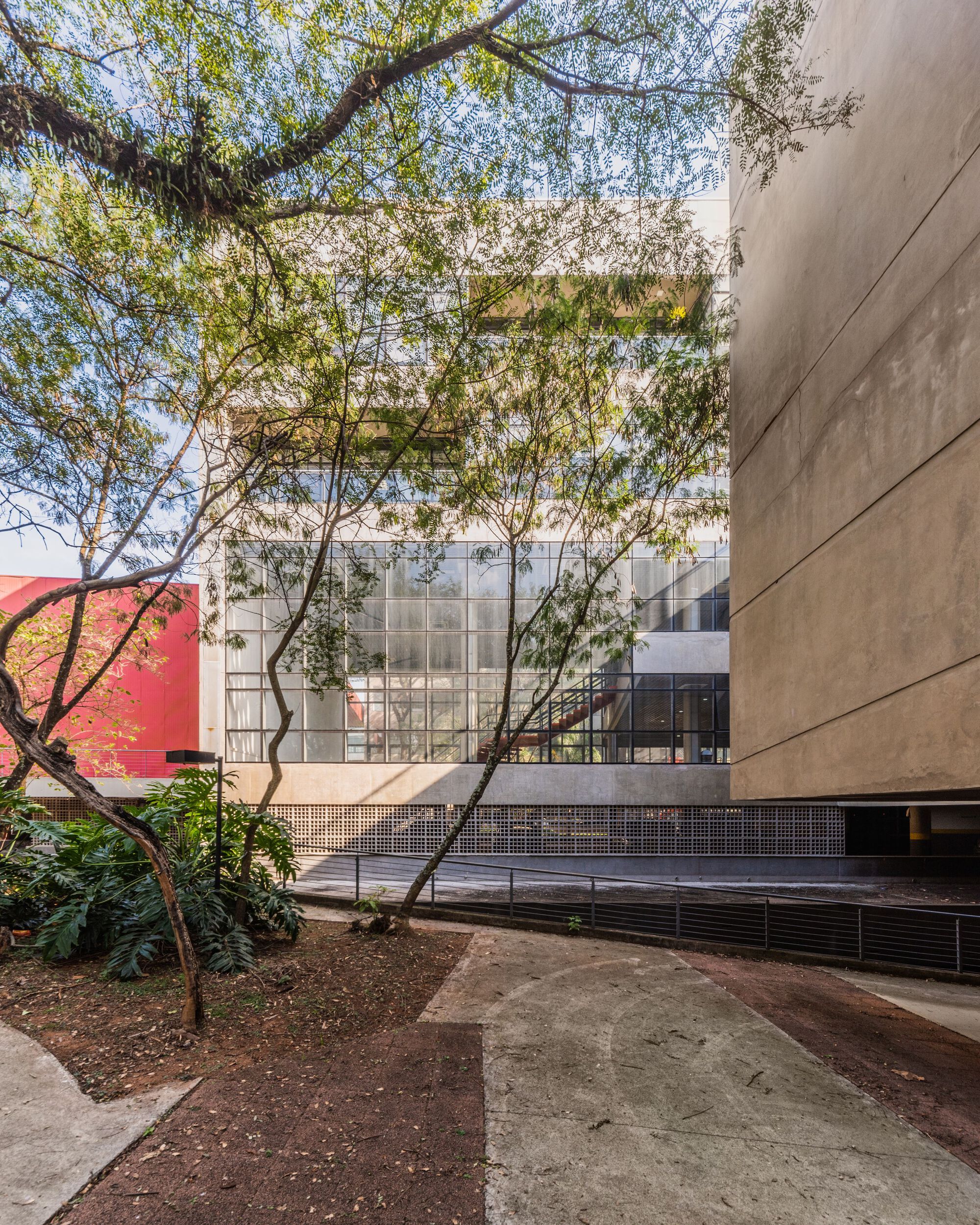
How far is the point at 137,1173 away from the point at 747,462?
8.31 m

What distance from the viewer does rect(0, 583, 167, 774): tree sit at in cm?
1154

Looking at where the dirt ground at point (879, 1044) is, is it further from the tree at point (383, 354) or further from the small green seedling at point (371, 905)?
the tree at point (383, 354)

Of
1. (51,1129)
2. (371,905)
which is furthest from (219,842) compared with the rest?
(51,1129)

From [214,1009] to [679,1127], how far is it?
3.66 meters

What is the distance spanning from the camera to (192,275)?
6.51m

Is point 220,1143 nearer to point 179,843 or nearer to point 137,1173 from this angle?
point 137,1173

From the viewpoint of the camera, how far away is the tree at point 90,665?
37.9 ft

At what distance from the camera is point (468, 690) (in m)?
17.4

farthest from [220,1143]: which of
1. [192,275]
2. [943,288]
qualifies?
[192,275]

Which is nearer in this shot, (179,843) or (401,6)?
(401,6)

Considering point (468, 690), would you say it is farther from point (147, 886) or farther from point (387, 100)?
point (387, 100)

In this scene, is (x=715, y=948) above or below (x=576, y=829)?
above

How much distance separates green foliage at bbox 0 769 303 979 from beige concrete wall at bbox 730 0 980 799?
6059 millimetres

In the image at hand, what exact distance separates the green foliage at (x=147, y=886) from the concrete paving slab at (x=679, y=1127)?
2480mm
